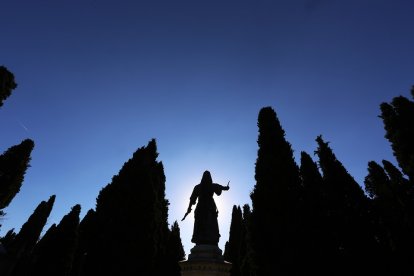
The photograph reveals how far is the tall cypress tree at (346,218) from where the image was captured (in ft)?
62.7

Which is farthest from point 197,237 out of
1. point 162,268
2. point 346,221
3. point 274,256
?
point 162,268

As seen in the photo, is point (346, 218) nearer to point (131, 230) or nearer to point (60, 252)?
point (131, 230)

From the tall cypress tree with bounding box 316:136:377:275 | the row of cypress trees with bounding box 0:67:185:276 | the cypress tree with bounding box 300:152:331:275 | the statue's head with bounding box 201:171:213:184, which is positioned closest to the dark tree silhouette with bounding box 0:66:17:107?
the row of cypress trees with bounding box 0:67:185:276

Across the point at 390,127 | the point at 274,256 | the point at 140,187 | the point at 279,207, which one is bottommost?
the point at 274,256

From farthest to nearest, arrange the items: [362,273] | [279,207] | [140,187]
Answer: [140,187]
[362,273]
[279,207]

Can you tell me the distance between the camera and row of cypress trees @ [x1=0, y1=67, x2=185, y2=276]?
19688 mm

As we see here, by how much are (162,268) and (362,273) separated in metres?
16.7

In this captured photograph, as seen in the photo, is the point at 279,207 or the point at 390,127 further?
the point at 390,127

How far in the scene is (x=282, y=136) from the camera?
20.8 meters

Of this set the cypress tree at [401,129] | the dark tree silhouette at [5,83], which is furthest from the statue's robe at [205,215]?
the cypress tree at [401,129]

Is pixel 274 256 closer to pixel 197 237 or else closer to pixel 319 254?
pixel 319 254

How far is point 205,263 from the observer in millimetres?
7348

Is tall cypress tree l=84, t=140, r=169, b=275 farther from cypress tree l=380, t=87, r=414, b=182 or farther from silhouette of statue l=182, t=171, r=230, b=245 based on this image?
cypress tree l=380, t=87, r=414, b=182

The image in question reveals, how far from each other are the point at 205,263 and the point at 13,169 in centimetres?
2305
